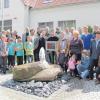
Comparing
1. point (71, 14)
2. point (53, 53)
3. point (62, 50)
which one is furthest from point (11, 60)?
point (71, 14)

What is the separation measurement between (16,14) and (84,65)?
62.9 ft

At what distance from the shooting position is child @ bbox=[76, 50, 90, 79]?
Answer: 13309mm

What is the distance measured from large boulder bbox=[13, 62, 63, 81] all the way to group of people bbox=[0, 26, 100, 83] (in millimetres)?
528

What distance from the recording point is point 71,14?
2928 cm

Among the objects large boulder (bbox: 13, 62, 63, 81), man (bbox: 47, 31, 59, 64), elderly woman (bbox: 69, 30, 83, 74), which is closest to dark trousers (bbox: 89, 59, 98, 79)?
elderly woman (bbox: 69, 30, 83, 74)

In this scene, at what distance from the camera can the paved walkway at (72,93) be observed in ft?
39.6

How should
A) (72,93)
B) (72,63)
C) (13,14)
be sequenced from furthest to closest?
(13,14) → (72,63) → (72,93)

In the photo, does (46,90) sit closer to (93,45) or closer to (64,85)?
(64,85)

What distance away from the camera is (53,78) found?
1384 centimetres

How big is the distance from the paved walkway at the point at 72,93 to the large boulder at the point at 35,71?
33.2 inches

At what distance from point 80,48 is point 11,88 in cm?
290

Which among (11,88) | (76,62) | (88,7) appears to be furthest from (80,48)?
(88,7)

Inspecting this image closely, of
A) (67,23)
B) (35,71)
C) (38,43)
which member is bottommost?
(35,71)

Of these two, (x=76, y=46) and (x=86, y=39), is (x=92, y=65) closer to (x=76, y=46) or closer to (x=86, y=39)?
(x=76, y=46)
